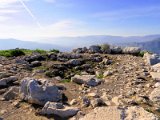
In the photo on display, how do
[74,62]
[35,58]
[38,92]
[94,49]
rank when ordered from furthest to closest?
[94,49] < [35,58] < [74,62] < [38,92]

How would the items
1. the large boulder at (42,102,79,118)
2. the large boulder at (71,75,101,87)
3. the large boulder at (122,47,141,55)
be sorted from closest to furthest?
the large boulder at (42,102,79,118), the large boulder at (71,75,101,87), the large boulder at (122,47,141,55)

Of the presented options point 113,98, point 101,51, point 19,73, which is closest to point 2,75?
point 19,73

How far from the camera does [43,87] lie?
1273 cm

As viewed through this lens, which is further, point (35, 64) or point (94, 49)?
point (94, 49)

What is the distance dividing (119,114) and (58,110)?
2.30 metres

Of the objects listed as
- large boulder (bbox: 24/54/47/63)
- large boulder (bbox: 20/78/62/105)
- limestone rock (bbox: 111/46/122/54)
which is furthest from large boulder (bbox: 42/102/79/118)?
limestone rock (bbox: 111/46/122/54)

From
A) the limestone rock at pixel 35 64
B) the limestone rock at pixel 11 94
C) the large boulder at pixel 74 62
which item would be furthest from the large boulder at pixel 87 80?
the limestone rock at pixel 35 64

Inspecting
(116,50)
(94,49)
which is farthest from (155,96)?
(94,49)

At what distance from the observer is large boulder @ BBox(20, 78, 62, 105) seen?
40.5 ft

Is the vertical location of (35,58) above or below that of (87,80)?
above

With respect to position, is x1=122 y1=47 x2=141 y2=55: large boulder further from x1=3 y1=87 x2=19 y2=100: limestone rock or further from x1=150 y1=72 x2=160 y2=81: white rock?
x1=3 y1=87 x2=19 y2=100: limestone rock

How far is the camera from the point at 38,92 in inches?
488

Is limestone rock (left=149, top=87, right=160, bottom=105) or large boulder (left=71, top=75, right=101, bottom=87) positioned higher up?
large boulder (left=71, top=75, right=101, bottom=87)

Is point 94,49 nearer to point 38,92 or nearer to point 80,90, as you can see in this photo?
point 80,90
